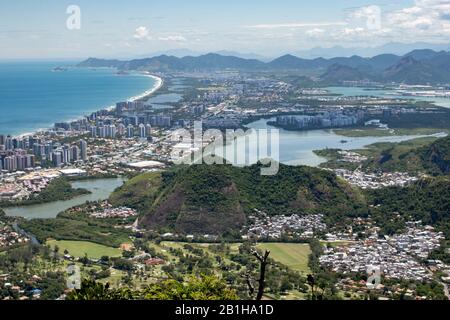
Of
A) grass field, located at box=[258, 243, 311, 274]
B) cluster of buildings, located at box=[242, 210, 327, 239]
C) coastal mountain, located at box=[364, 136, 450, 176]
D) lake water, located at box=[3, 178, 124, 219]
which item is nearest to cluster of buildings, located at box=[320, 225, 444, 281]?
grass field, located at box=[258, 243, 311, 274]


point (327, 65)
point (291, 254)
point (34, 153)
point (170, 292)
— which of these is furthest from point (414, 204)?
point (327, 65)

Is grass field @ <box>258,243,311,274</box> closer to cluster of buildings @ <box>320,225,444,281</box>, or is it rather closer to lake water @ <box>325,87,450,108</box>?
cluster of buildings @ <box>320,225,444,281</box>

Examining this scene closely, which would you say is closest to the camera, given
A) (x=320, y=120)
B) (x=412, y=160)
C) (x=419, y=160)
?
(x=419, y=160)

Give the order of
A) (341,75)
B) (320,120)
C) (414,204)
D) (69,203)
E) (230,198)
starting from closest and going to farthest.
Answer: (230,198) < (414,204) < (69,203) < (320,120) < (341,75)

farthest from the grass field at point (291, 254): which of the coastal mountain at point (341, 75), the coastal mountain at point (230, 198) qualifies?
the coastal mountain at point (341, 75)

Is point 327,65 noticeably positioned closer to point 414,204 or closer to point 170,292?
point 414,204

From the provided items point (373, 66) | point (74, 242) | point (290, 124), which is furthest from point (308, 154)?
point (373, 66)
